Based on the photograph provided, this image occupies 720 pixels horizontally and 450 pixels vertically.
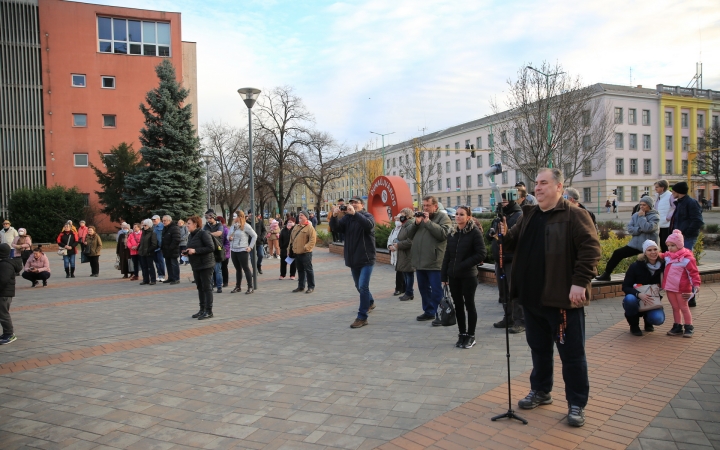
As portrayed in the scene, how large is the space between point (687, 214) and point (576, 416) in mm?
6048

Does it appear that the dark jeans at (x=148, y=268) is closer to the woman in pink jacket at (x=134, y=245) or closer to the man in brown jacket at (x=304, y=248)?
the woman in pink jacket at (x=134, y=245)

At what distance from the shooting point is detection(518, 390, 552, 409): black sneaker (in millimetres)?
4184

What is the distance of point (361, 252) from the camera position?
761 cm

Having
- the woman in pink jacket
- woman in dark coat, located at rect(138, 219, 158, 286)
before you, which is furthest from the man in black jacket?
the woman in pink jacket

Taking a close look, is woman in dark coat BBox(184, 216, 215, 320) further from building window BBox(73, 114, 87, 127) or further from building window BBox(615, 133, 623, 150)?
building window BBox(615, 133, 623, 150)

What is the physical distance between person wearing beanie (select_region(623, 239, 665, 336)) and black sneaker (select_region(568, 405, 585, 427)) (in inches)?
118

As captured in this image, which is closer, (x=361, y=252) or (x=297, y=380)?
(x=297, y=380)

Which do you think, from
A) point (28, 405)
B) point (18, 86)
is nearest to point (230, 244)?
point (28, 405)

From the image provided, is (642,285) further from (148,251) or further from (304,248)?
(148,251)

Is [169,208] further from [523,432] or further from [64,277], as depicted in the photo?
[523,432]

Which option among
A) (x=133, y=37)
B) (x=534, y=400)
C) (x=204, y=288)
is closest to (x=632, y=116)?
(x=133, y=37)

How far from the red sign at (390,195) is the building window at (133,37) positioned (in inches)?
1032

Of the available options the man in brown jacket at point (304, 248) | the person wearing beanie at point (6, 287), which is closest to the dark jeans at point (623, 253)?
the man in brown jacket at point (304, 248)

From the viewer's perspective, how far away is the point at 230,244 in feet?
41.2
